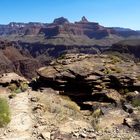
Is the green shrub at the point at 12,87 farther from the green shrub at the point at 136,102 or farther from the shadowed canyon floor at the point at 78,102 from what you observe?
the green shrub at the point at 136,102

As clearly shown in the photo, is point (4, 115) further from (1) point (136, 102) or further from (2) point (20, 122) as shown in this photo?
(1) point (136, 102)

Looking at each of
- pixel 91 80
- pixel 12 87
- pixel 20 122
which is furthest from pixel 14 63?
pixel 20 122

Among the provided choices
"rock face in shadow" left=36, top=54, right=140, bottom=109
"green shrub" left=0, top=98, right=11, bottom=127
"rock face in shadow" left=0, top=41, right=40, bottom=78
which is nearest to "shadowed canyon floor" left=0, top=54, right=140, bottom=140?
"rock face in shadow" left=36, top=54, right=140, bottom=109

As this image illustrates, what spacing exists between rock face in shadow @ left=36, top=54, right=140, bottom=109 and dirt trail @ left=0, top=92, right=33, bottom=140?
12.9 ft

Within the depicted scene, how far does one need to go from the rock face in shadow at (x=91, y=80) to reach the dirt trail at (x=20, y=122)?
393cm

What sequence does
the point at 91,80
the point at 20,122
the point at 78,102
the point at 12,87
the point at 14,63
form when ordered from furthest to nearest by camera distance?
the point at 14,63 → the point at 12,87 → the point at 91,80 → the point at 78,102 → the point at 20,122

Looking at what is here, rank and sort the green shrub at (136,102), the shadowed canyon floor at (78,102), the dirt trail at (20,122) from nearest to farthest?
the dirt trail at (20,122), the shadowed canyon floor at (78,102), the green shrub at (136,102)

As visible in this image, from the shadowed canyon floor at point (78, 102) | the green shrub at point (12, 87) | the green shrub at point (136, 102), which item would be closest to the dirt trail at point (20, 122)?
the shadowed canyon floor at point (78, 102)

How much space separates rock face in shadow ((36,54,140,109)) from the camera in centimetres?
2877

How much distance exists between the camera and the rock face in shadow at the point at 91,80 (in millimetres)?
28766

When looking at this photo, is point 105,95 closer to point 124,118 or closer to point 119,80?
point 119,80

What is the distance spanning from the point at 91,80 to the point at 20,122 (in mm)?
9569

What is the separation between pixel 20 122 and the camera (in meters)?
21.7

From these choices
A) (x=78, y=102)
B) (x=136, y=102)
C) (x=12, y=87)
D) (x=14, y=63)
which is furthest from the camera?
(x=14, y=63)
